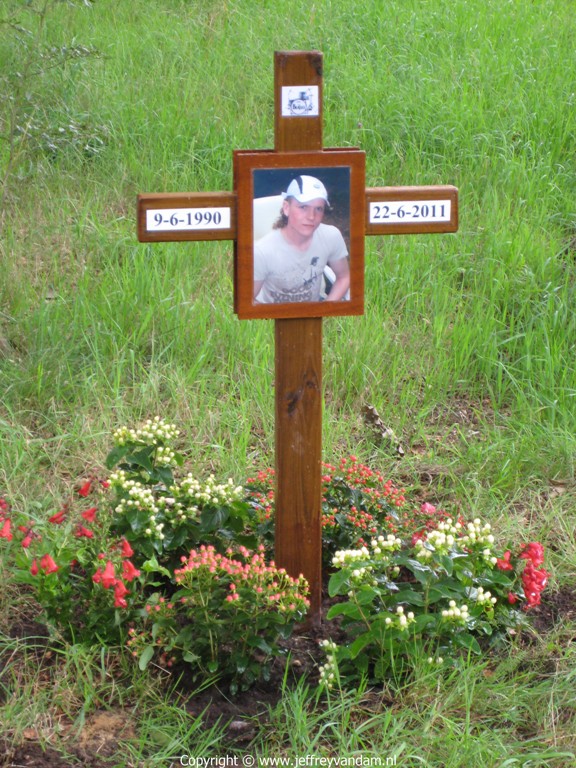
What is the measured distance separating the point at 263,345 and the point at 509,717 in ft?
6.96

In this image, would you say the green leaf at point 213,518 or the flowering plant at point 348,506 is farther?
the flowering plant at point 348,506

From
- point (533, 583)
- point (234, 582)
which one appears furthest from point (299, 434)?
point (533, 583)

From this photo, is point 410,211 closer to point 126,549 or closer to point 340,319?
point 126,549

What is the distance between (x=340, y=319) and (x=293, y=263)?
1.86 m

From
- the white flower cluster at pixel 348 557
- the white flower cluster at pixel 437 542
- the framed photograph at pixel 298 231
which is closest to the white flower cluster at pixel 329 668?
the white flower cluster at pixel 348 557

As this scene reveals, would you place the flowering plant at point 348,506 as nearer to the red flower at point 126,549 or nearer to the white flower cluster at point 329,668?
the white flower cluster at point 329,668

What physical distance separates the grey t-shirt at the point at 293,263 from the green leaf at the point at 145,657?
95 centimetres

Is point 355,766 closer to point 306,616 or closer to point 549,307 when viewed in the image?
point 306,616

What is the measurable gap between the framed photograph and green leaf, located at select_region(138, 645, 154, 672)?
901mm

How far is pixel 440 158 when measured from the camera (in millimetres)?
5637

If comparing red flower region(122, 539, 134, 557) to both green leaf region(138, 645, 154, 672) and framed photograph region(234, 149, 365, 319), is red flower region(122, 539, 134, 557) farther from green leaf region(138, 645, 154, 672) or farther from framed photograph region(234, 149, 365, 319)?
framed photograph region(234, 149, 365, 319)

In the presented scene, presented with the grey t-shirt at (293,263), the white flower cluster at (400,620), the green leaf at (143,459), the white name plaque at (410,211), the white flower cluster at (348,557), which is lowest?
the white flower cluster at (400,620)

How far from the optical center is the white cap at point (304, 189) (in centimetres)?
267

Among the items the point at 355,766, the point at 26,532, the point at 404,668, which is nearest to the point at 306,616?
the point at 404,668
